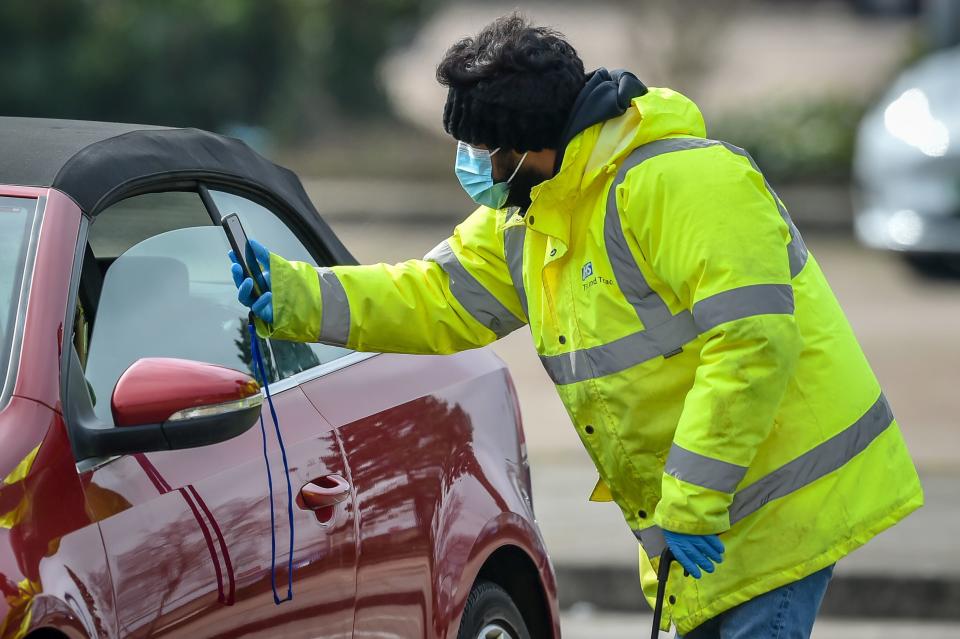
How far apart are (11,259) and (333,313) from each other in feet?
2.58

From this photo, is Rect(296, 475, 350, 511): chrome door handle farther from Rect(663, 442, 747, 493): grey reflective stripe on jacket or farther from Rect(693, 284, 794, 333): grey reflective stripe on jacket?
Rect(693, 284, 794, 333): grey reflective stripe on jacket

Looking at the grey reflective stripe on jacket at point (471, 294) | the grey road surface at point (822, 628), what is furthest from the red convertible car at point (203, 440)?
the grey road surface at point (822, 628)

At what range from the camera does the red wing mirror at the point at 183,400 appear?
2682 mm

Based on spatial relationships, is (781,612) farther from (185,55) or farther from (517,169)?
(185,55)

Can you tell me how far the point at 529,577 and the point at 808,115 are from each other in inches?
503

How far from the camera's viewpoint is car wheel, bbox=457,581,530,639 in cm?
371

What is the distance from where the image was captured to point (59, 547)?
2.52 m

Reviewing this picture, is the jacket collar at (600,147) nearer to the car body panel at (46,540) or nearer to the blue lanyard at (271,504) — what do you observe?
the blue lanyard at (271,504)

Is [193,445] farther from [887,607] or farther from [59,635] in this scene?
[887,607]

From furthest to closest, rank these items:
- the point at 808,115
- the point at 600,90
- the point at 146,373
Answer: the point at 808,115 → the point at 600,90 → the point at 146,373

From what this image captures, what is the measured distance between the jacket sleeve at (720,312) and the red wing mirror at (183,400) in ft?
2.72

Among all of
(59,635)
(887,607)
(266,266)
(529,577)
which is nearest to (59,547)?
(59,635)

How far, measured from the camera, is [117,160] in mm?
3131

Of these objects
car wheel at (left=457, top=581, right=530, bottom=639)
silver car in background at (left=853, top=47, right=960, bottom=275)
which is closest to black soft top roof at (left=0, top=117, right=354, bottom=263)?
car wheel at (left=457, top=581, right=530, bottom=639)
